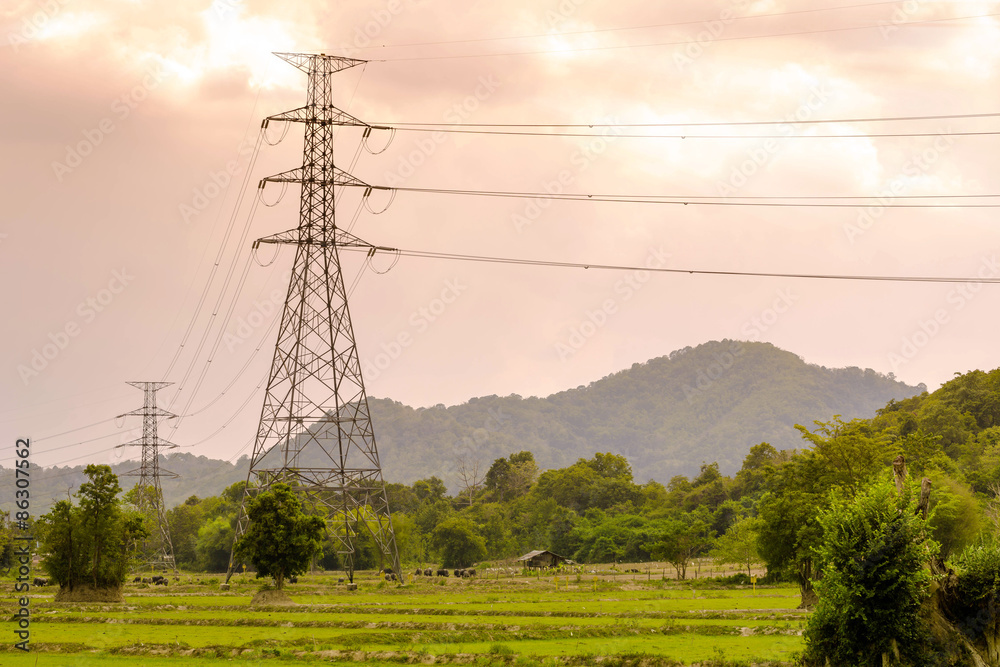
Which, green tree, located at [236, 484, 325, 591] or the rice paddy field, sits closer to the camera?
the rice paddy field

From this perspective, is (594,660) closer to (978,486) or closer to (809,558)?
(809,558)

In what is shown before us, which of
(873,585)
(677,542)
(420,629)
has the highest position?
(873,585)

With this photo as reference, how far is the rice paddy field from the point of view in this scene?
36750 mm

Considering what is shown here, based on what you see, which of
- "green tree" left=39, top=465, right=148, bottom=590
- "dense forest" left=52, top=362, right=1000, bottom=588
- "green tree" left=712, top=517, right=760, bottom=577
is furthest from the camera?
"green tree" left=712, top=517, right=760, bottom=577

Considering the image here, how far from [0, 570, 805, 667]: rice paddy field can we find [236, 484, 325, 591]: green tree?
9.26 ft

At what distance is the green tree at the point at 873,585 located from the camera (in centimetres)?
2872

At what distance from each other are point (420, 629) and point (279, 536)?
80.3ft

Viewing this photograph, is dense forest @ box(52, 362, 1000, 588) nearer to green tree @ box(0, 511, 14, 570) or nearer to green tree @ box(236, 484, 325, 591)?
green tree @ box(0, 511, 14, 570)

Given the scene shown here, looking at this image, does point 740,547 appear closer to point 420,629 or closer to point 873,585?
point 420,629

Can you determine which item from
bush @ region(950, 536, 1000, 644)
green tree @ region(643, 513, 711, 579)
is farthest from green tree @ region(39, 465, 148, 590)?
bush @ region(950, 536, 1000, 644)

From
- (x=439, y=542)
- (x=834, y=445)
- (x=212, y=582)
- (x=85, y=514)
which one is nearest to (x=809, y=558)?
(x=834, y=445)

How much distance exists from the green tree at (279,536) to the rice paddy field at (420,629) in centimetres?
282

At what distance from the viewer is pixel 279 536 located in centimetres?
6681

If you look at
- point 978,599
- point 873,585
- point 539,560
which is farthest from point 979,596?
point 539,560
